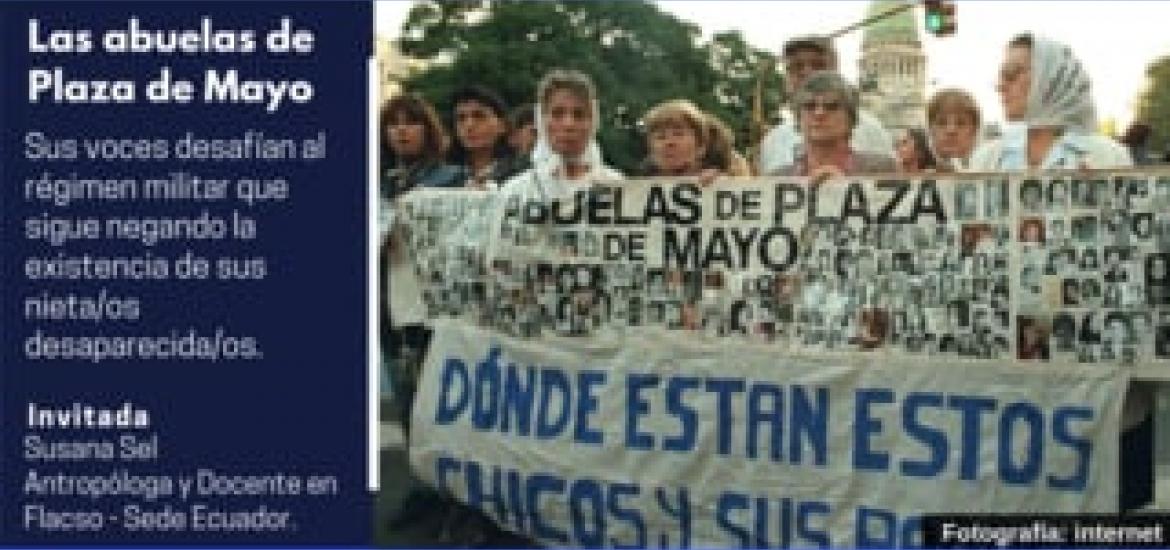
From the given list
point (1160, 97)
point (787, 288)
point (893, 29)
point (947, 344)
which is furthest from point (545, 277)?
point (893, 29)

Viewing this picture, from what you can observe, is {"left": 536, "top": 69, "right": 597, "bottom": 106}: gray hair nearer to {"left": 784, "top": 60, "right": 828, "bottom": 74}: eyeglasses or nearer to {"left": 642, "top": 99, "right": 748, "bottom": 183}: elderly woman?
{"left": 642, "top": 99, "right": 748, "bottom": 183}: elderly woman

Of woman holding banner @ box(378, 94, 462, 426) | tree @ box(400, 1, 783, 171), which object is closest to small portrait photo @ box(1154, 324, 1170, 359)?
woman holding banner @ box(378, 94, 462, 426)

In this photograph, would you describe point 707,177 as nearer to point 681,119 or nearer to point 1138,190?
point 681,119

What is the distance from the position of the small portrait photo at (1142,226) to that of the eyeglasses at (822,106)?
0.93 metres

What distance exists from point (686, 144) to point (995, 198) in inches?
42.5

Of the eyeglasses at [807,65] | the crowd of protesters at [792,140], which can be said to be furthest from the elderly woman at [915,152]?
the eyeglasses at [807,65]

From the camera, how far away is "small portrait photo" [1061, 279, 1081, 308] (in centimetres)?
499

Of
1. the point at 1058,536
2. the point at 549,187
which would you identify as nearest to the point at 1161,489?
the point at 1058,536

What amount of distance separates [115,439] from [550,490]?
1.42 m

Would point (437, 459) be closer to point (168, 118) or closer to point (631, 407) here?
point (631, 407)

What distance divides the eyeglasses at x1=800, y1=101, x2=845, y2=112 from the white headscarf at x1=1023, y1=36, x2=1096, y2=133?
0.56m

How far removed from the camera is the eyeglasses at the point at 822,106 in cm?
536

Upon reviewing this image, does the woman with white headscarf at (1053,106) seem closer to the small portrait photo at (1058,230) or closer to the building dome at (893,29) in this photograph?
the small portrait photo at (1058,230)

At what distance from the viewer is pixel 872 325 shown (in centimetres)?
534
